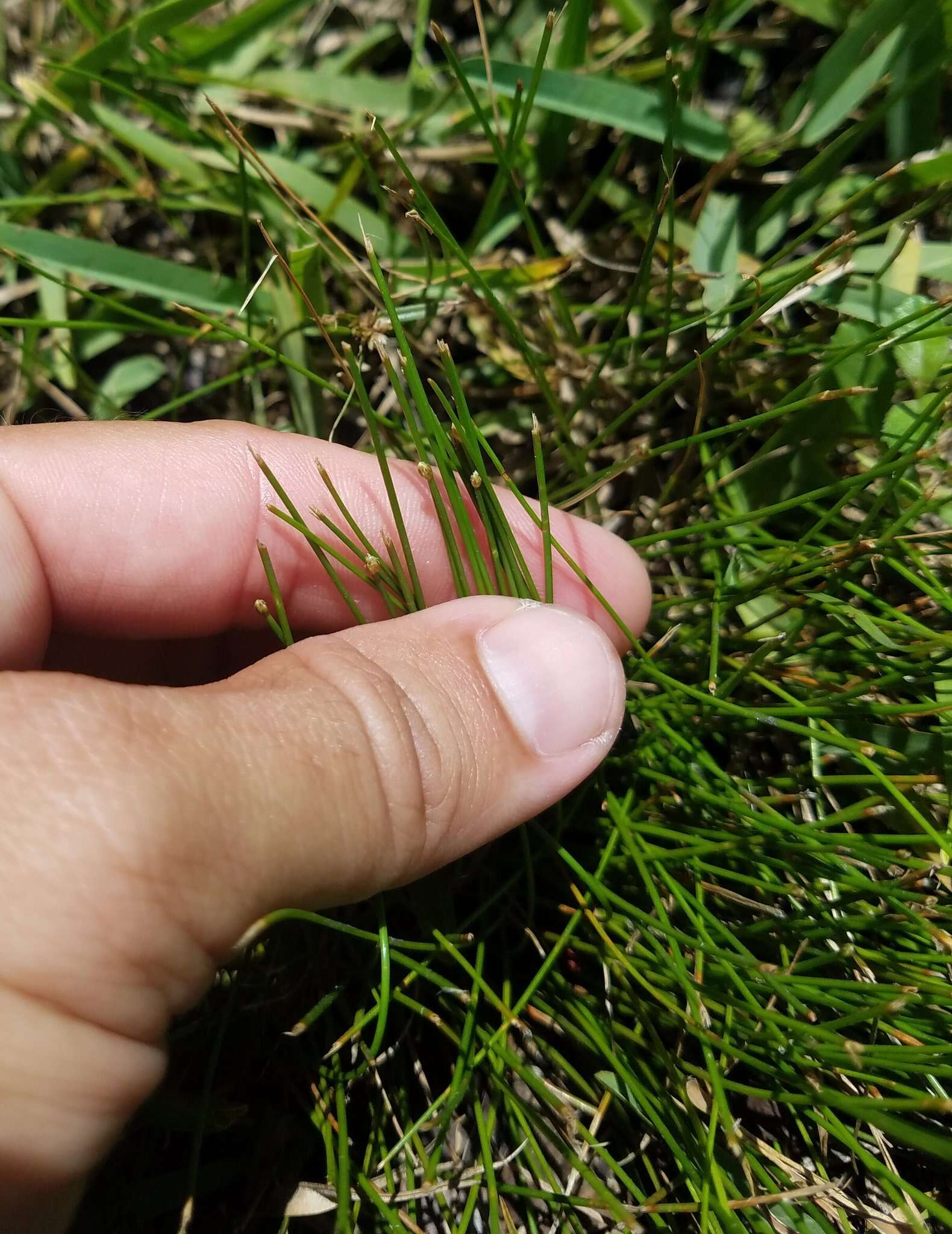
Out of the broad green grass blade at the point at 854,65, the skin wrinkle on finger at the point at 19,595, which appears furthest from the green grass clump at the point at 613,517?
the skin wrinkle on finger at the point at 19,595

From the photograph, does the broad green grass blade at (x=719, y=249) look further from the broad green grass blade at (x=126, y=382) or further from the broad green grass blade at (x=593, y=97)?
the broad green grass blade at (x=126, y=382)

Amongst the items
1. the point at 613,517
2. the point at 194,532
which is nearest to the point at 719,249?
the point at 613,517

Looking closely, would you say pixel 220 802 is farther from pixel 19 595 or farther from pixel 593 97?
pixel 593 97

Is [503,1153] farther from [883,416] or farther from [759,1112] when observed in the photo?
A: [883,416]

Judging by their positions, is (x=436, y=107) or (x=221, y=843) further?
(x=436, y=107)

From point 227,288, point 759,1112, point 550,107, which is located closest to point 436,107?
point 550,107
